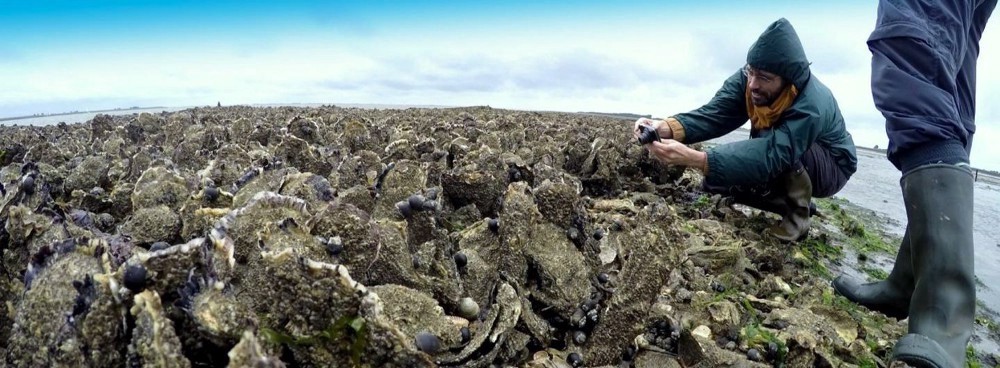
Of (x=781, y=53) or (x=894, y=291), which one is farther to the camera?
(x=781, y=53)

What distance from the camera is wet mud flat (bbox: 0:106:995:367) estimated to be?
1440 millimetres

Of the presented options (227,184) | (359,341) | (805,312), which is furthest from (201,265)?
(805,312)

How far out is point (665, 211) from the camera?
245cm

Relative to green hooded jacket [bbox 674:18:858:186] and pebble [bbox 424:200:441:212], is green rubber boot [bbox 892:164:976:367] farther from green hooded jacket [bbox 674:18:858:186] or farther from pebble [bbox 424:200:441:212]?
pebble [bbox 424:200:441:212]

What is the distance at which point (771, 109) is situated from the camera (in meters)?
4.56

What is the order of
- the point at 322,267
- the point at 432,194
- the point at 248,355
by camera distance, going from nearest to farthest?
the point at 248,355 < the point at 322,267 < the point at 432,194

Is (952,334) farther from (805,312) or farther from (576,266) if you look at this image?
(576,266)

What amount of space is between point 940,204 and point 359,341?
2.79 m

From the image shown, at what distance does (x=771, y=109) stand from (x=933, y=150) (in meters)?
1.84

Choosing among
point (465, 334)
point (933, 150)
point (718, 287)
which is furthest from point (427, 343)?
point (933, 150)

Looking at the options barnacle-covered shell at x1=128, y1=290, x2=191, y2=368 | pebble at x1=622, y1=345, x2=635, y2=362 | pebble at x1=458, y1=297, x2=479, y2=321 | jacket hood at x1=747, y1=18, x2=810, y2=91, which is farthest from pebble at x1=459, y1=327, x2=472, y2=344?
jacket hood at x1=747, y1=18, x2=810, y2=91

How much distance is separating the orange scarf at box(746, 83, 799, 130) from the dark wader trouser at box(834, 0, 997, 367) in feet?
4.24

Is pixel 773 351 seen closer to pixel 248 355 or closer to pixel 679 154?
pixel 679 154

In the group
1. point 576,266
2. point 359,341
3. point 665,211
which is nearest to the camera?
point 359,341
